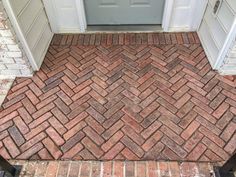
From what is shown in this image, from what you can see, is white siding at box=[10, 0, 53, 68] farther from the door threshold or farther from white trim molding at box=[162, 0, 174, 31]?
white trim molding at box=[162, 0, 174, 31]

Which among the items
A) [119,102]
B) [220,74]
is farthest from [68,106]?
[220,74]

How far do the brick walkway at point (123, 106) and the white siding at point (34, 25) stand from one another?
0.15m

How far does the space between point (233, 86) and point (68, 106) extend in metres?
1.85

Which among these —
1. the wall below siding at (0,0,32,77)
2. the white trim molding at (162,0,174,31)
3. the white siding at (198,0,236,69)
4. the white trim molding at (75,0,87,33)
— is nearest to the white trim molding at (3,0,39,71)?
the wall below siding at (0,0,32,77)

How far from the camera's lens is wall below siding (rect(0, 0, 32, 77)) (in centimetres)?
206

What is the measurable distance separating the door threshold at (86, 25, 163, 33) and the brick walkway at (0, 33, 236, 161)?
23cm

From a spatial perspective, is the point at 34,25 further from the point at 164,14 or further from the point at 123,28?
the point at 164,14

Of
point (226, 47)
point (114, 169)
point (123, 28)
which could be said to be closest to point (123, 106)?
point (114, 169)

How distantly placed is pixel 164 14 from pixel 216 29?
74 centimetres

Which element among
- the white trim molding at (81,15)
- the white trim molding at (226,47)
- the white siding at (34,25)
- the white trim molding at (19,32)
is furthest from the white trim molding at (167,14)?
the white trim molding at (19,32)

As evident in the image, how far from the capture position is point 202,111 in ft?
7.16

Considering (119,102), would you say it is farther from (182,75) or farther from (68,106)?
(182,75)

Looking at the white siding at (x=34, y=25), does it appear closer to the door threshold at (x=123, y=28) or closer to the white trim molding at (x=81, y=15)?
the white trim molding at (x=81, y=15)

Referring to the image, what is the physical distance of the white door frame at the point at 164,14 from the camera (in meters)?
2.77
